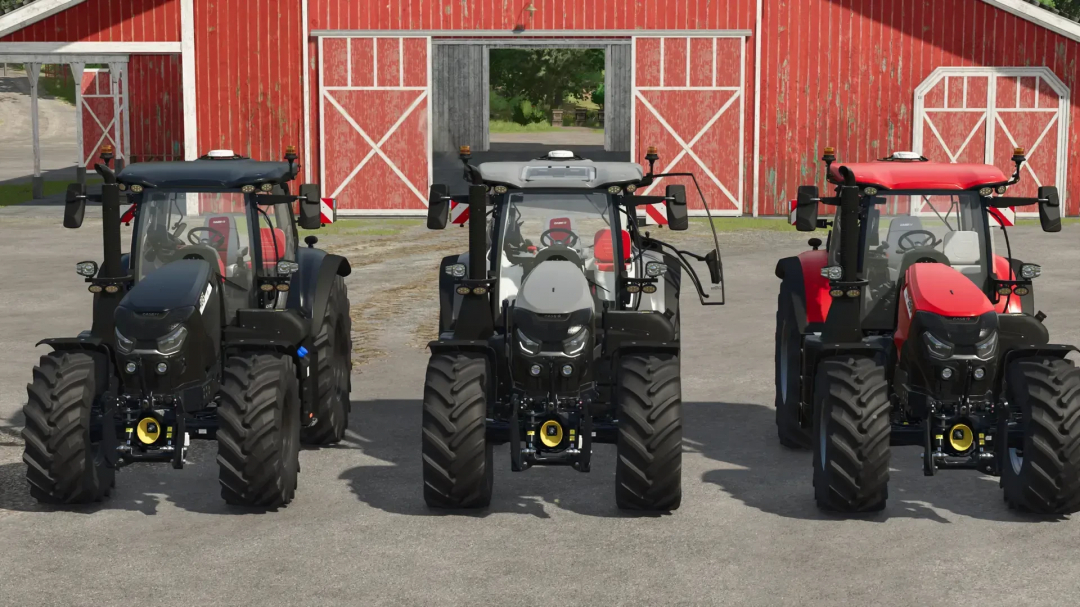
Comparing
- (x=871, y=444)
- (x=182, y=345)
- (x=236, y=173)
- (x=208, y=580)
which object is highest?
(x=236, y=173)

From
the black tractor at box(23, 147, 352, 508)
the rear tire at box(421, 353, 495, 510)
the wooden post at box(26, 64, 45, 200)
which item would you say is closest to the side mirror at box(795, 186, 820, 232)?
the rear tire at box(421, 353, 495, 510)

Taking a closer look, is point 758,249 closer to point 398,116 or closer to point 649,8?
point 649,8

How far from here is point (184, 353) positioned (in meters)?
8.81

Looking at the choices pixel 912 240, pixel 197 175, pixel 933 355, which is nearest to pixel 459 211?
pixel 197 175

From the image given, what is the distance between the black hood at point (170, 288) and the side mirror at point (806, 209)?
13.0ft

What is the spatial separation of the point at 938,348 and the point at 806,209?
5.77 ft

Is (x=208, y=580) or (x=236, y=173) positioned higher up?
(x=236, y=173)

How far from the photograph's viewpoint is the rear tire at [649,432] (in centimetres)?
864

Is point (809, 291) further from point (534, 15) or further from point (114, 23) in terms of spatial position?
point (114, 23)

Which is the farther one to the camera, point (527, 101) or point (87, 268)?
point (527, 101)

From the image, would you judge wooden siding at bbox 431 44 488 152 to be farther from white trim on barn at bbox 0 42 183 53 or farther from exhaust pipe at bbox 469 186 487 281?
exhaust pipe at bbox 469 186 487 281

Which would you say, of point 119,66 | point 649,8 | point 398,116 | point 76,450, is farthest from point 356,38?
point 76,450

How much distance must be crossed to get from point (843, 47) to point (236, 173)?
18.7 m

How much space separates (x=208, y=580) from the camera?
25.4 ft
